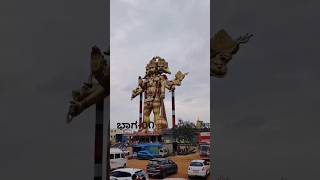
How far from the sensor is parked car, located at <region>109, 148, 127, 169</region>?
10539mm

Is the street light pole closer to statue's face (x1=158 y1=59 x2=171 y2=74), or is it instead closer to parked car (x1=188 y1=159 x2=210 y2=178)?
statue's face (x1=158 y1=59 x2=171 y2=74)

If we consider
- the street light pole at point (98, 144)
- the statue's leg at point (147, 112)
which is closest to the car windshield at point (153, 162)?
the statue's leg at point (147, 112)

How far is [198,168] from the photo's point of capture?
10.1m

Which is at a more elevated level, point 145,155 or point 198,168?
point 145,155

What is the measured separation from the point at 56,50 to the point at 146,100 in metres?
2.25

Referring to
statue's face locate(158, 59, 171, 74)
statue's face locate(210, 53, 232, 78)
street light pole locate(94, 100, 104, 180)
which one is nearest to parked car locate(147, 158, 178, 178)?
street light pole locate(94, 100, 104, 180)

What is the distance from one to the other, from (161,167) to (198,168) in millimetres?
781

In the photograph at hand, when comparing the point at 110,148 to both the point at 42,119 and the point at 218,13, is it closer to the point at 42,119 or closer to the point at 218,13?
the point at 42,119

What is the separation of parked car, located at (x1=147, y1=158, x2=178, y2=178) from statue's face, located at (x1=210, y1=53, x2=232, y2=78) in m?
2.14

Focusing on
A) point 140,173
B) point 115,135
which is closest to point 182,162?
point 140,173

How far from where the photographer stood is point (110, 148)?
34.7ft

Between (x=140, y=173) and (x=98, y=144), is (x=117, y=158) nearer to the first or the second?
(x=98, y=144)

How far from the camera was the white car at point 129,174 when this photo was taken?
1034cm

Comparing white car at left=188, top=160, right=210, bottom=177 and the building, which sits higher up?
the building
